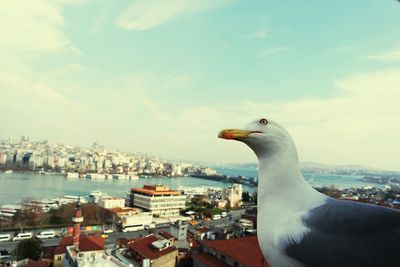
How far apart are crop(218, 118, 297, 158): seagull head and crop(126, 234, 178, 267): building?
468 centimetres

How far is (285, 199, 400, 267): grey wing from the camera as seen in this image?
1.42 ft

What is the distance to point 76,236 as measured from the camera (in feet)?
18.2

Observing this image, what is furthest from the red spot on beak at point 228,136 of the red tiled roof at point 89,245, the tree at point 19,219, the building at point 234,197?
the building at point 234,197

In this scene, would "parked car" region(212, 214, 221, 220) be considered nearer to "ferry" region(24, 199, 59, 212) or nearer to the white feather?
"ferry" region(24, 199, 59, 212)

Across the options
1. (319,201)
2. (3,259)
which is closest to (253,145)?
(319,201)

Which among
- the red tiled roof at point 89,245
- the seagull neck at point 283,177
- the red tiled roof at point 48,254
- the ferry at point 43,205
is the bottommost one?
the red tiled roof at point 48,254

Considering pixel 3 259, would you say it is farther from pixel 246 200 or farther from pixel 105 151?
pixel 105 151

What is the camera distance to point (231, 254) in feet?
12.1

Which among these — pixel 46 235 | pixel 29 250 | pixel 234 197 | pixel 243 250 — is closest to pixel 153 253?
pixel 243 250

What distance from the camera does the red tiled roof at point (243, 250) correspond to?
10.7 feet

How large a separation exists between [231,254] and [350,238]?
3469 millimetres

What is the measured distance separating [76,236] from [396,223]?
5.86 meters

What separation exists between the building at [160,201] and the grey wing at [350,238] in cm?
1334

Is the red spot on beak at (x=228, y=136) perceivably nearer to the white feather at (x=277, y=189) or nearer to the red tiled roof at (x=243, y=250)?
the white feather at (x=277, y=189)
